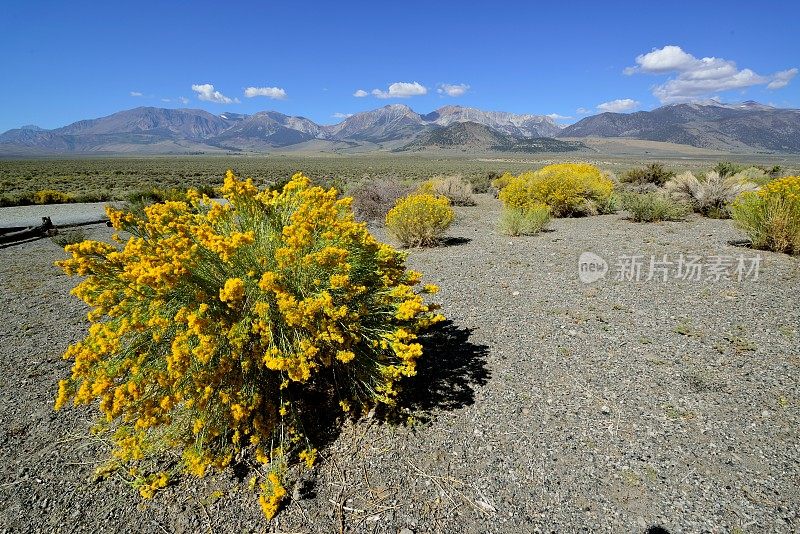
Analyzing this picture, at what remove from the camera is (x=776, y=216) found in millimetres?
8336

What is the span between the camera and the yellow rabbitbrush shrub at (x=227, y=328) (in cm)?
296

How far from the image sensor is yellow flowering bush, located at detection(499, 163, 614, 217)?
1522cm

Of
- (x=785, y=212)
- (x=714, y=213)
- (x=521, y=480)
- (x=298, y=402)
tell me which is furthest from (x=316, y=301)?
(x=714, y=213)

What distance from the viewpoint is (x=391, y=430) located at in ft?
12.4

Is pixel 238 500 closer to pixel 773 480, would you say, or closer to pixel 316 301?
pixel 316 301

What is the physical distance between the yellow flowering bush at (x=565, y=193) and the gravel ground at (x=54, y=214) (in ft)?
48.7

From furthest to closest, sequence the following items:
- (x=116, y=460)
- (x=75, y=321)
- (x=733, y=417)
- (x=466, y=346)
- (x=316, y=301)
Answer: (x=75, y=321)
(x=466, y=346)
(x=733, y=417)
(x=116, y=460)
(x=316, y=301)

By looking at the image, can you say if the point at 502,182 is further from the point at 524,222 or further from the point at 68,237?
the point at 68,237

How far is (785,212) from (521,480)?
8.81 m

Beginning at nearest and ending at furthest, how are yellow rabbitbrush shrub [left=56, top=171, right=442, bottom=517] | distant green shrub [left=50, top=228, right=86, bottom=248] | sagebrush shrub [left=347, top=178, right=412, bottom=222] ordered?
yellow rabbitbrush shrub [left=56, top=171, right=442, bottom=517]
distant green shrub [left=50, top=228, right=86, bottom=248]
sagebrush shrub [left=347, top=178, right=412, bottom=222]

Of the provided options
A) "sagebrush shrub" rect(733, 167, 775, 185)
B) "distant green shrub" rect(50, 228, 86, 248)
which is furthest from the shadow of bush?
"sagebrush shrub" rect(733, 167, 775, 185)

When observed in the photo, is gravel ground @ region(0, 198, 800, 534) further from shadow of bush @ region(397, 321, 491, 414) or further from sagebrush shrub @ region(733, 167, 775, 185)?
sagebrush shrub @ region(733, 167, 775, 185)

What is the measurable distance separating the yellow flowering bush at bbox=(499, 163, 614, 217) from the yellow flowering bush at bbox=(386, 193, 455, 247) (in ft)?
16.0

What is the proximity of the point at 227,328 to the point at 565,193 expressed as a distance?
14489mm
